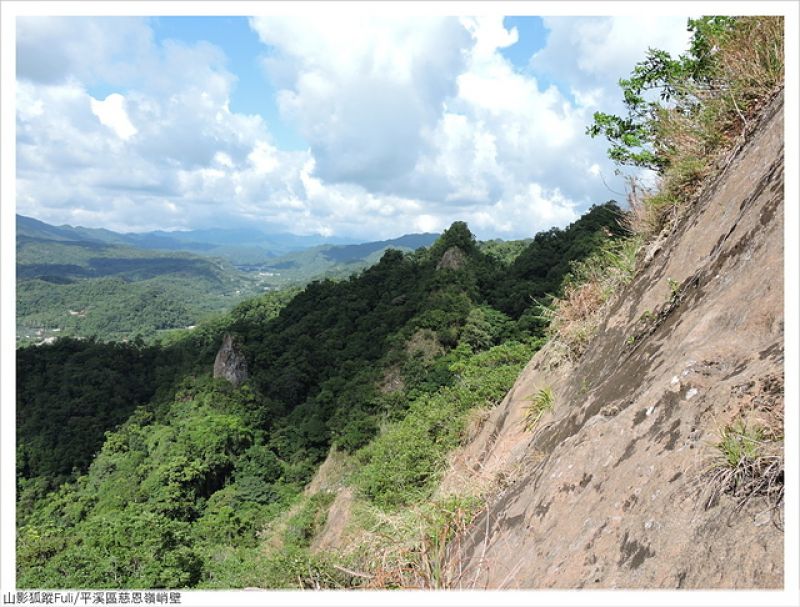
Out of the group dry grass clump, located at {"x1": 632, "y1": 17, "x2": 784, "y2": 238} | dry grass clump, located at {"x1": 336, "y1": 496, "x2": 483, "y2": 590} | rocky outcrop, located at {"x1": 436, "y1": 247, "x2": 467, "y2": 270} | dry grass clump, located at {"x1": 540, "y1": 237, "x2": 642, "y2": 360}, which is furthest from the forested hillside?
dry grass clump, located at {"x1": 336, "y1": 496, "x2": 483, "y2": 590}

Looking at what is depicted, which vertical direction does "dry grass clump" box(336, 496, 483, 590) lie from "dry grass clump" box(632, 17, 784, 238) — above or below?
below

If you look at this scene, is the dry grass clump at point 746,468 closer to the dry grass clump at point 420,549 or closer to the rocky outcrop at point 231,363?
the dry grass clump at point 420,549

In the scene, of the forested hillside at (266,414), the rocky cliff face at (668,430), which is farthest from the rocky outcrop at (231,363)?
the rocky cliff face at (668,430)

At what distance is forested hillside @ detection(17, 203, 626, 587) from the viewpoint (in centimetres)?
1652

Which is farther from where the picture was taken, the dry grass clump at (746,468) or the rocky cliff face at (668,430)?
the rocky cliff face at (668,430)

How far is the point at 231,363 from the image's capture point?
143 ft

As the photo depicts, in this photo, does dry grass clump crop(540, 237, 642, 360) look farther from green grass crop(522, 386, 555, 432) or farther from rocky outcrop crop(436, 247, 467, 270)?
rocky outcrop crop(436, 247, 467, 270)

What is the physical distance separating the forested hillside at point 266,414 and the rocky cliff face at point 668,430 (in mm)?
2135

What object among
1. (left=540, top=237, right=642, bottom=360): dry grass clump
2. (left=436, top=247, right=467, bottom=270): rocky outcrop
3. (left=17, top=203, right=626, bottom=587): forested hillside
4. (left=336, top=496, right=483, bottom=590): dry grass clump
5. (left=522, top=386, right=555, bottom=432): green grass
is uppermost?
(left=436, top=247, right=467, bottom=270): rocky outcrop

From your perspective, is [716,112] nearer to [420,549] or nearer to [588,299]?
[588,299]

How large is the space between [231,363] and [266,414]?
693 cm

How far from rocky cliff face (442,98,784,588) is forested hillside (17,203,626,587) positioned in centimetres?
214

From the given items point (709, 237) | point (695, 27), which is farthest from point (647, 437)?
point (695, 27)

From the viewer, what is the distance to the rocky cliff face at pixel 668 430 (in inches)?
95.1
